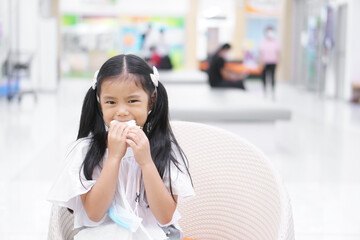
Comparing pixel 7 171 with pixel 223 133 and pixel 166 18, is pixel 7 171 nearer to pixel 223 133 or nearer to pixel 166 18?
pixel 223 133

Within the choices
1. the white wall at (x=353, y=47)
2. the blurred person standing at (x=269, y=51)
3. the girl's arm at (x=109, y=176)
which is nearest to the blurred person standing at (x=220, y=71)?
the blurred person standing at (x=269, y=51)

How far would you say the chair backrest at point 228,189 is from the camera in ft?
6.25

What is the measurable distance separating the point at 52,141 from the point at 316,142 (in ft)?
10.6

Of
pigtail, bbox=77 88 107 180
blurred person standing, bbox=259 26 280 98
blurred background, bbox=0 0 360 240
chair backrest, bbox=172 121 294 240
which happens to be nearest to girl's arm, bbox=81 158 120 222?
pigtail, bbox=77 88 107 180

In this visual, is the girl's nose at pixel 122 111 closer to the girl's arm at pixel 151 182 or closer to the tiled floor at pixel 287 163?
the girl's arm at pixel 151 182

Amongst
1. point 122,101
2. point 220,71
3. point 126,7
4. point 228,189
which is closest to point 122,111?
point 122,101

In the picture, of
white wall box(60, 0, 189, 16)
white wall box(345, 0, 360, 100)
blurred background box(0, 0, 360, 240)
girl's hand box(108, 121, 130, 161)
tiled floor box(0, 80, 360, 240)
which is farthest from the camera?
white wall box(60, 0, 189, 16)

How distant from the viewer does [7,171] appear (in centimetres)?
526

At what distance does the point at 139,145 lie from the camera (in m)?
1.62

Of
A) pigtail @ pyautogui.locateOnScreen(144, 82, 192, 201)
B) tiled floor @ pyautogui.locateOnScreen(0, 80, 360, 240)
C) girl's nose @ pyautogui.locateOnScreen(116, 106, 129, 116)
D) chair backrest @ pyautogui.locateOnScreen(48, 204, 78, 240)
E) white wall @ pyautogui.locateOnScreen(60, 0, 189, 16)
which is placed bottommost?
tiled floor @ pyautogui.locateOnScreen(0, 80, 360, 240)

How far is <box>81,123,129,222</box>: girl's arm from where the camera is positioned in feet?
5.31

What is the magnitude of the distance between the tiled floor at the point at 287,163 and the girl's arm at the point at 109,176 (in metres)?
1.95

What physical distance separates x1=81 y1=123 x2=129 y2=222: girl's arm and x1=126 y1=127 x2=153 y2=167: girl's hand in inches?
0.7

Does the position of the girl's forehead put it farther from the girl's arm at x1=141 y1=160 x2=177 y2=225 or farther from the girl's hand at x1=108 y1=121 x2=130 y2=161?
the girl's arm at x1=141 y1=160 x2=177 y2=225
